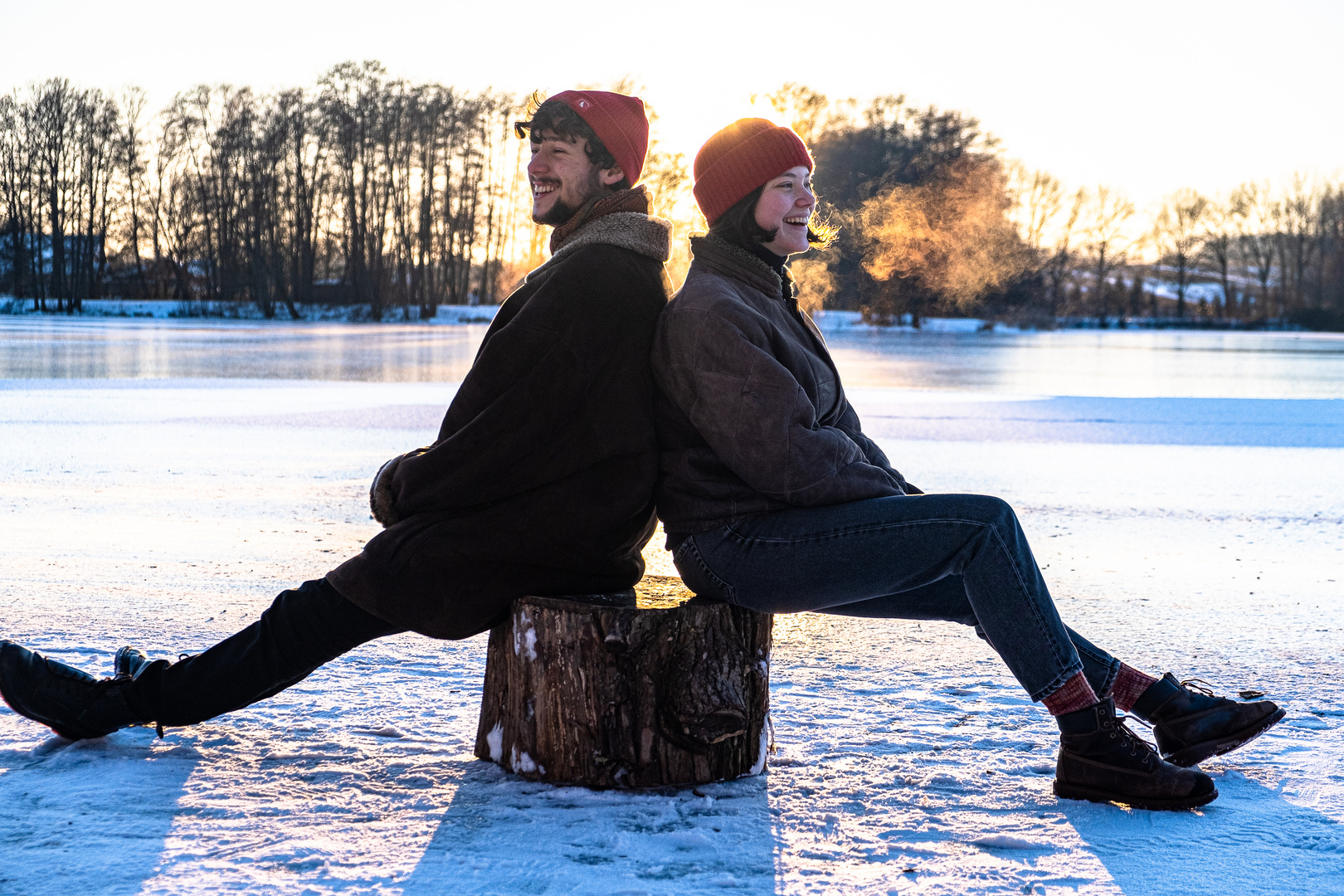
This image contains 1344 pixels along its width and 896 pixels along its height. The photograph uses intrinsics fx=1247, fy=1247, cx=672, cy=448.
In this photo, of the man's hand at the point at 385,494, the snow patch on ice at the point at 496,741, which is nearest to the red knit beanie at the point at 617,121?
the man's hand at the point at 385,494

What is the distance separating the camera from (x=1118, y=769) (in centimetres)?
267

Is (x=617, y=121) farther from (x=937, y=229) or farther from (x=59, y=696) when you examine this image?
(x=937, y=229)

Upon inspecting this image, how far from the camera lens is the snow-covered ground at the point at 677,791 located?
2.35m

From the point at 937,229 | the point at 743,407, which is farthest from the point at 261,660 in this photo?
the point at 937,229

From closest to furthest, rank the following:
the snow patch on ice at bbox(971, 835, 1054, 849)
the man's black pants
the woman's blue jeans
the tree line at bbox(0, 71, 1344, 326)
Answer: the snow patch on ice at bbox(971, 835, 1054, 849)
the woman's blue jeans
the man's black pants
the tree line at bbox(0, 71, 1344, 326)

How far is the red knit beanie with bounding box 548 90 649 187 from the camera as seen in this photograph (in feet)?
9.53

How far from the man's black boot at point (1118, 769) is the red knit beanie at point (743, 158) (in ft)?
4.57

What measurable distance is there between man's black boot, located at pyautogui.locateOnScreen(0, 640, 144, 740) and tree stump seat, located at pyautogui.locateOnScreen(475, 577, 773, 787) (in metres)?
0.94

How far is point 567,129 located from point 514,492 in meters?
0.87

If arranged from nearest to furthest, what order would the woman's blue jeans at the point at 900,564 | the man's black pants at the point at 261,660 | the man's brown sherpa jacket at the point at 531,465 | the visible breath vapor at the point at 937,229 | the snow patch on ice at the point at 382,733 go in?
the woman's blue jeans at the point at 900,564
the man's brown sherpa jacket at the point at 531,465
the man's black pants at the point at 261,660
the snow patch on ice at the point at 382,733
the visible breath vapor at the point at 937,229

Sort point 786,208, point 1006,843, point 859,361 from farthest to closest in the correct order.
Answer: point 859,361
point 786,208
point 1006,843

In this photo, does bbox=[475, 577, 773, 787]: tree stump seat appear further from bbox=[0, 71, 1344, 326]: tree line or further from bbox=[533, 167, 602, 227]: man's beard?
bbox=[0, 71, 1344, 326]: tree line

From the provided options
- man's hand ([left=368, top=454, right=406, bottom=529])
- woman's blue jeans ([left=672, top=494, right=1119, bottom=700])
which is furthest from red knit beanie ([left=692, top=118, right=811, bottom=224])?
man's hand ([left=368, top=454, right=406, bottom=529])

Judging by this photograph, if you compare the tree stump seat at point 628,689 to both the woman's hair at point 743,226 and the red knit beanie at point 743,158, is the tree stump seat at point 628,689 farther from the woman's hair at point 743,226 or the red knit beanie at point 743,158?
the red knit beanie at point 743,158
